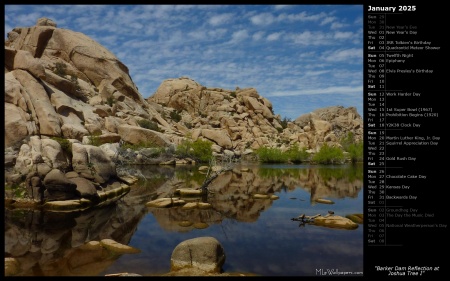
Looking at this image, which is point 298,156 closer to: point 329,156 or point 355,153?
point 329,156

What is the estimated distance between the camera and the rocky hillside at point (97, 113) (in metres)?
26.3

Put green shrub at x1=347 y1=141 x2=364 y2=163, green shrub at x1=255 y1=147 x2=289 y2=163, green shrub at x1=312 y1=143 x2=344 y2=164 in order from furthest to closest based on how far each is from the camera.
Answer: green shrub at x1=255 y1=147 x2=289 y2=163 → green shrub at x1=347 y1=141 x2=364 y2=163 → green shrub at x1=312 y1=143 x2=344 y2=164

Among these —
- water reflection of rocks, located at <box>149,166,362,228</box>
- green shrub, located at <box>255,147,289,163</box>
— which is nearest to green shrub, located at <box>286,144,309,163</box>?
green shrub, located at <box>255,147,289,163</box>

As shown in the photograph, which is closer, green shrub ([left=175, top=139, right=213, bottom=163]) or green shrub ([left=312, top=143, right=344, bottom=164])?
green shrub ([left=175, top=139, right=213, bottom=163])

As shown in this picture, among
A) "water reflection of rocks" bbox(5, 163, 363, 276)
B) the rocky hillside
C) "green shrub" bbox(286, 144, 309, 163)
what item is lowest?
"water reflection of rocks" bbox(5, 163, 363, 276)

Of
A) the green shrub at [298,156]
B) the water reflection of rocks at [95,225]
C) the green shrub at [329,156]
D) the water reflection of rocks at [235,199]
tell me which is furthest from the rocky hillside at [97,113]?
the green shrub at [329,156]

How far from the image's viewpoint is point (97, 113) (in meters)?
60.3

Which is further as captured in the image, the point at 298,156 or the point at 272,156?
the point at 298,156

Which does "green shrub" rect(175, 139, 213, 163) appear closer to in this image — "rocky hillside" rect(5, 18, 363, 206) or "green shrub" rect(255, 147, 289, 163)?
"rocky hillside" rect(5, 18, 363, 206)

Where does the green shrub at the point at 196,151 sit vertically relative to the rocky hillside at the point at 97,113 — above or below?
below

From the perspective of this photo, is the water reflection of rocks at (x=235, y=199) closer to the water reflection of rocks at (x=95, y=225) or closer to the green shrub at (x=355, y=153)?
the water reflection of rocks at (x=95, y=225)

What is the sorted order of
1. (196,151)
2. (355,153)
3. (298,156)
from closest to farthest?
(196,151)
(355,153)
(298,156)

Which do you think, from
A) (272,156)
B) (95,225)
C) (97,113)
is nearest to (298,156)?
(272,156)

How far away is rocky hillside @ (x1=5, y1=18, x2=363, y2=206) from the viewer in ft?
86.4
